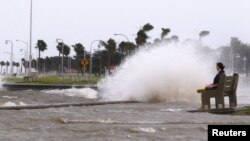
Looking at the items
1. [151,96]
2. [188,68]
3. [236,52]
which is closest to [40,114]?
[151,96]

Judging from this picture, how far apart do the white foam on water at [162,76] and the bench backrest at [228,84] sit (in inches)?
350

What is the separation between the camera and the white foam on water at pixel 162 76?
2862 centimetres

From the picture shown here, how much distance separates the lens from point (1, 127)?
42.5 ft

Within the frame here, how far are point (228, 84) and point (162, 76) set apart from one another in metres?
9.98

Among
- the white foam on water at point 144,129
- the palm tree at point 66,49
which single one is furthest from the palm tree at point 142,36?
the white foam on water at point 144,129

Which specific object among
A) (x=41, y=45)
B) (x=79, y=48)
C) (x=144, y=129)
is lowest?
(x=144, y=129)

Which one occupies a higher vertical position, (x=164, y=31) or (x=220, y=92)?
(x=164, y=31)

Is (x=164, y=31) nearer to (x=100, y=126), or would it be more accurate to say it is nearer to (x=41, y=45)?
(x=41, y=45)

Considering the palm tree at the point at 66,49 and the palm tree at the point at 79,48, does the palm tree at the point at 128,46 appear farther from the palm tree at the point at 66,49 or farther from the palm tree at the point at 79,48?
the palm tree at the point at 66,49

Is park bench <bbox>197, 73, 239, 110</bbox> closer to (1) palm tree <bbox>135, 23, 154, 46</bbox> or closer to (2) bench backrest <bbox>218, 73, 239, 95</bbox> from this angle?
(2) bench backrest <bbox>218, 73, 239, 95</bbox>

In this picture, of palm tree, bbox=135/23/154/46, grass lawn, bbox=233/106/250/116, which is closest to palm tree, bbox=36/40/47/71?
palm tree, bbox=135/23/154/46

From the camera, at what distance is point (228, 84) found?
19.1 metres

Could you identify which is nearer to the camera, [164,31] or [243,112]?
[243,112]

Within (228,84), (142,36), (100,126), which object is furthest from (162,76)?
(142,36)
